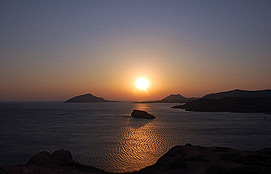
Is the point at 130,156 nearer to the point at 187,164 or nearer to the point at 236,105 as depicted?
the point at 187,164

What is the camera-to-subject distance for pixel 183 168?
1866 centimetres

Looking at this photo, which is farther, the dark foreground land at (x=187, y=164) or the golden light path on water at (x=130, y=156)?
the golden light path on water at (x=130, y=156)

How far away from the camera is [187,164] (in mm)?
19844

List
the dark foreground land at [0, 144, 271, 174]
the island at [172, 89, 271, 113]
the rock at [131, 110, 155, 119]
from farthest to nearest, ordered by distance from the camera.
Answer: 1. the island at [172, 89, 271, 113]
2. the rock at [131, 110, 155, 119]
3. the dark foreground land at [0, 144, 271, 174]


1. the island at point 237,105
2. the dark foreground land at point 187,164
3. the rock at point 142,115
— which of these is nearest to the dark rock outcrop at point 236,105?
the island at point 237,105

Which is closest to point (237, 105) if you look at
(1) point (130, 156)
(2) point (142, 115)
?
(2) point (142, 115)

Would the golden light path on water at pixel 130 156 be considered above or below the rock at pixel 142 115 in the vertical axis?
below

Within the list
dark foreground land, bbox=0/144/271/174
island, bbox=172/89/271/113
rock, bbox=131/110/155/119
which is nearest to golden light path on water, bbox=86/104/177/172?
dark foreground land, bbox=0/144/271/174

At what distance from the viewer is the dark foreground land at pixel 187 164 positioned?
15.9 metres

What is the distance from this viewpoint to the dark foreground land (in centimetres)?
1589

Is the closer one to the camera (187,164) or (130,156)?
(187,164)

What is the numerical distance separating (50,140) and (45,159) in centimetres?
2126

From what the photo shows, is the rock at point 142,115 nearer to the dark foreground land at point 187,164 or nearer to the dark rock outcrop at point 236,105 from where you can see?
the dark foreground land at point 187,164

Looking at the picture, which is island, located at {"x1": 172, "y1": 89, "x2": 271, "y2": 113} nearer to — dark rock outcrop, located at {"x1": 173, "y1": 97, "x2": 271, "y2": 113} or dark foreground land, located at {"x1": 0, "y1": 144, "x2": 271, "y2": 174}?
dark rock outcrop, located at {"x1": 173, "y1": 97, "x2": 271, "y2": 113}
